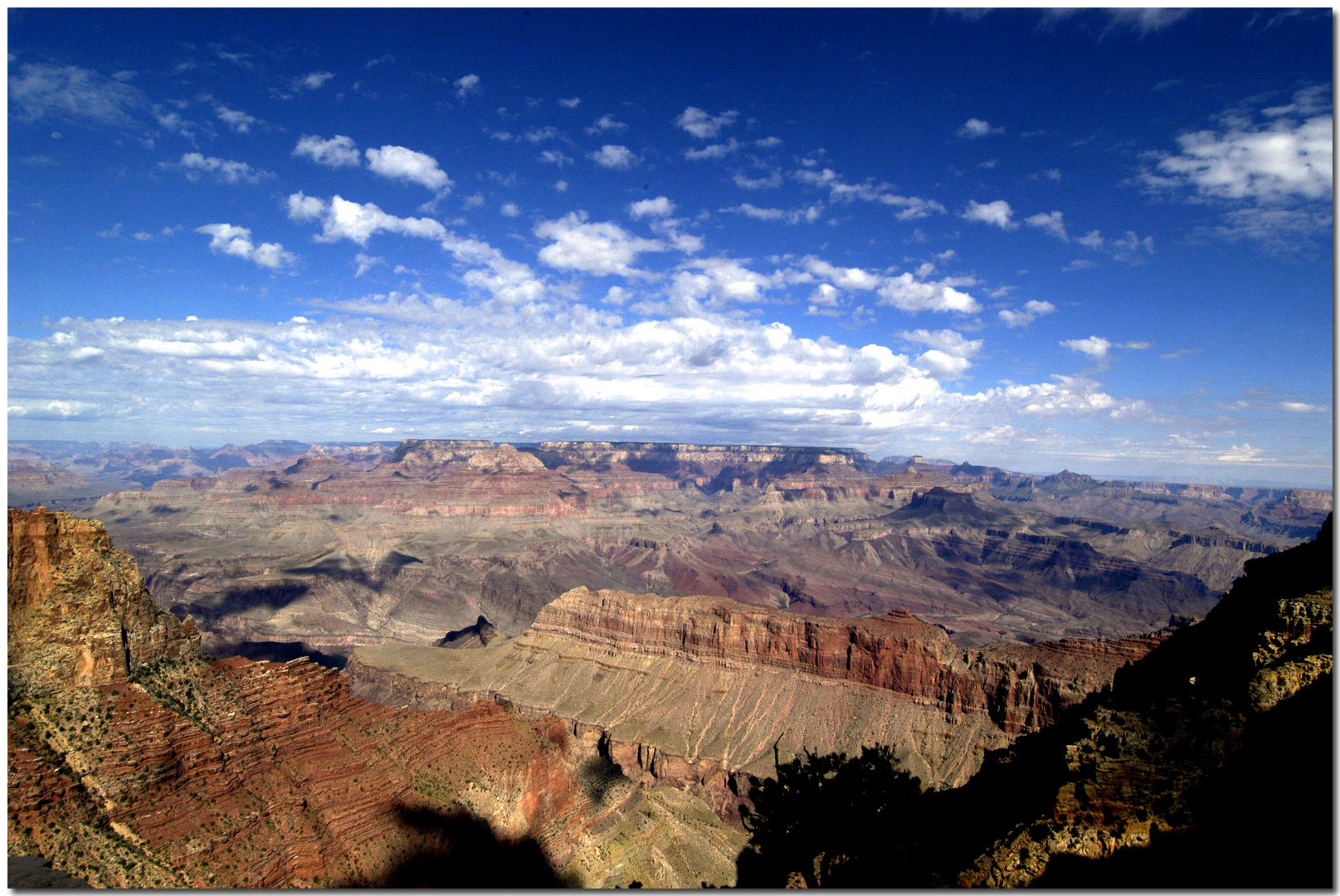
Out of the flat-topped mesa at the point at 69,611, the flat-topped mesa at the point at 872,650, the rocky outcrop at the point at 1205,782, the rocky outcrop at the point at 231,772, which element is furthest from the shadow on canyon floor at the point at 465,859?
the flat-topped mesa at the point at 872,650

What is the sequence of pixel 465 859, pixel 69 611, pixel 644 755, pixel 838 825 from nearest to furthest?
pixel 838 825
pixel 69 611
pixel 465 859
pixel 644 755

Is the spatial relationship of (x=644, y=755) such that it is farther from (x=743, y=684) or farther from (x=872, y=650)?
(x=872, y=650)

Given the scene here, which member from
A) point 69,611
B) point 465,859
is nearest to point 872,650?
point 465,859

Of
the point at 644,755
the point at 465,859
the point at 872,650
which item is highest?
the point at 872,650

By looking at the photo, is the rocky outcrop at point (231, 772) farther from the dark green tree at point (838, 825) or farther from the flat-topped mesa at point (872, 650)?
the flat-topped mesa at point (872, 650)

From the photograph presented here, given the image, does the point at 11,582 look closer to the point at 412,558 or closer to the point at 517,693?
the point at 517,693

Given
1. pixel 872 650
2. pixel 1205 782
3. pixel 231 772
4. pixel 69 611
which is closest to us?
pixel 1205 782
